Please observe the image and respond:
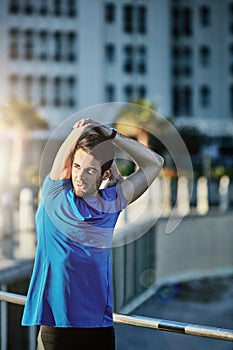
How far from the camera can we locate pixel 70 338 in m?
2.20

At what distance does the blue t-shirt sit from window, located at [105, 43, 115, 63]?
4482cm

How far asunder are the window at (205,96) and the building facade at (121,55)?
0.08 meters

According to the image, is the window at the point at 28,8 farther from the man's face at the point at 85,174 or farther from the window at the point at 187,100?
the man's face at the point at 85,174

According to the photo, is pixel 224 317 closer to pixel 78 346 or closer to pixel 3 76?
pixel 78 346

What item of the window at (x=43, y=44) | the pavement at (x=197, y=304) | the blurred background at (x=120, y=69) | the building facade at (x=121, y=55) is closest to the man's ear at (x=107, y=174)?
the pavement at (x=197, y=304)

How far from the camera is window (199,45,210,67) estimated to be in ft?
162

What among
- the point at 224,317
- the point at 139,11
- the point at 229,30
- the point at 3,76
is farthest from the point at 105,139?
the point at 229,30

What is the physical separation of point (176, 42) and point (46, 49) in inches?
423

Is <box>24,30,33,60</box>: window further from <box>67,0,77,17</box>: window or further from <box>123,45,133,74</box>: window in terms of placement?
<box>123,45,133,74</box>: window

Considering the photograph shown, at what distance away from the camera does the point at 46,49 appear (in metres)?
44.9

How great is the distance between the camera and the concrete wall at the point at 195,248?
46.2ft

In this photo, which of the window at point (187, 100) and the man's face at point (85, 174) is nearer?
the man's face at point (85, 174)

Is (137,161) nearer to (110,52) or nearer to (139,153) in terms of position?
(139,153)

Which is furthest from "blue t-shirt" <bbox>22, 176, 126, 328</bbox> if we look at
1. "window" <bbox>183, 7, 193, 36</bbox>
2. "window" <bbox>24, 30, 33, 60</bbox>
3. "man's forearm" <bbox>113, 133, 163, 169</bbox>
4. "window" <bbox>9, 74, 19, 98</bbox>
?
"window" <bbox>183, 7, 193, 36</bbox>
